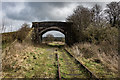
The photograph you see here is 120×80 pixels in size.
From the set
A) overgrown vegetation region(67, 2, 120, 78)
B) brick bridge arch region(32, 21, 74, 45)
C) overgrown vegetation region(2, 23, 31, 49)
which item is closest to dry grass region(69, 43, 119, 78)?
overgrown vegetation region(67, 2, 120, 78)

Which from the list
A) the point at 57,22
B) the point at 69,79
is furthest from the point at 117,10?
the point at 69,79

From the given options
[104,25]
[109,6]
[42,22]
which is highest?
[109,6]

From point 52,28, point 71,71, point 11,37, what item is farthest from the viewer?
point 52,28

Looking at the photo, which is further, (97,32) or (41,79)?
(97,32)

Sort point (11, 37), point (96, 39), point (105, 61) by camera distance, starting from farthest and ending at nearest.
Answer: point (96, 39) → point (11, 37) → point (105, 61)

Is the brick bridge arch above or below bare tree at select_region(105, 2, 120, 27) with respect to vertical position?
below

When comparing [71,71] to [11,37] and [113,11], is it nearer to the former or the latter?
[11,37]

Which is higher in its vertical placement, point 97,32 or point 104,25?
point 104,25

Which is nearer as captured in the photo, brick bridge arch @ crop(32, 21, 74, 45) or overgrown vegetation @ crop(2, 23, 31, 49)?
overgrown vegetation @ crop(2, 23, 31, 49)

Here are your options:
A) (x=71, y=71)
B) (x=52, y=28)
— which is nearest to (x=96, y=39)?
(x=71, y=71)

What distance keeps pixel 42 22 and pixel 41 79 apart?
58.1 ft

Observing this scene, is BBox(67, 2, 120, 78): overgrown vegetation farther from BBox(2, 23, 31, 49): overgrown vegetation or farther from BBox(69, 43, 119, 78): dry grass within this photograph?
BBox(2, 23, 31, 49): overgrown vegetation

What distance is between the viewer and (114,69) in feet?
14.7

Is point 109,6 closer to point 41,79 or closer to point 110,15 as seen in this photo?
point 110,15
